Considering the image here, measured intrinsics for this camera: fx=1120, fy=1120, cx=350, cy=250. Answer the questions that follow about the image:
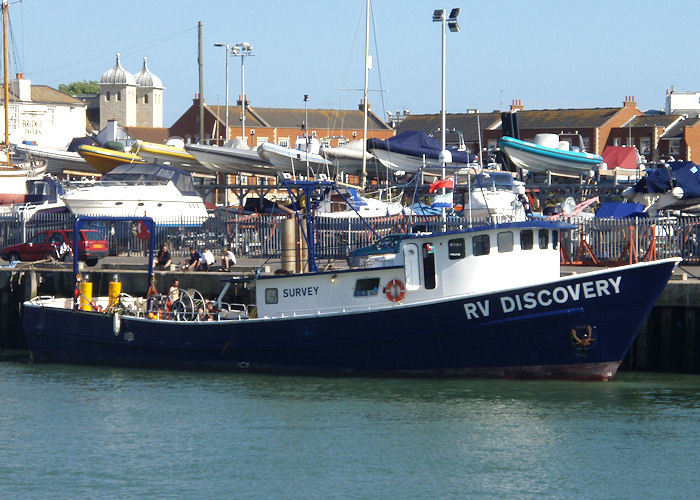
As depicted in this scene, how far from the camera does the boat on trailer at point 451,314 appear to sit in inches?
903

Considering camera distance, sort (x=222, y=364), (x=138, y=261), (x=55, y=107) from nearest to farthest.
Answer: (x=222, y=364) < (x=138, y=261) < (x=55, y=107)

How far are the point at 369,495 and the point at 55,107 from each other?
9381cm

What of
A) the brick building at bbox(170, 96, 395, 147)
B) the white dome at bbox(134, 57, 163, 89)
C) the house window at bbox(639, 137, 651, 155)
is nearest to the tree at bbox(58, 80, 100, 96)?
the white dome at bbox(134, 57, 163, 89)

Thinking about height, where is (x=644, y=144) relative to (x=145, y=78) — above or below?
below

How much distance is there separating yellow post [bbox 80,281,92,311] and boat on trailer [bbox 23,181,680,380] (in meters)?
3.49

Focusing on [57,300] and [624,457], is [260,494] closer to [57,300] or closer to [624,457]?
[624,457]

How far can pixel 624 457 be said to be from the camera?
1881 centimetres

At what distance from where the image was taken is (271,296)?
2522cm

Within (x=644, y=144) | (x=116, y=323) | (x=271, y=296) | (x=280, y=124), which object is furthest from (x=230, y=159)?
(x=280, y=124)

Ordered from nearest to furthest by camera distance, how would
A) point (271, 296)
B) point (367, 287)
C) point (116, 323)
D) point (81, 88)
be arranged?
1. point (367, 287)
2. point (271, 296)
3. point (116, 323)
4. point (81, 88)

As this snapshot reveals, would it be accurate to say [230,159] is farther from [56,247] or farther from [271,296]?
[271,296]

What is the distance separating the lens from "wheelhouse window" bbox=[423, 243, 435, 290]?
2361cm

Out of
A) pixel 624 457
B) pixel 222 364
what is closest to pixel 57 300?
pixel 222 364

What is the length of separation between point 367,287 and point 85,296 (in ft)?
26.5
